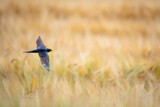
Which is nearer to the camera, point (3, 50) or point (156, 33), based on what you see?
point (3, 50)

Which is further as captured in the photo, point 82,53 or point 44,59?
point 82,53

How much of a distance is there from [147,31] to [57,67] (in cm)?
112

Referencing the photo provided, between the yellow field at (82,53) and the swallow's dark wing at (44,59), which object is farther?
the yellow field at (82,53)

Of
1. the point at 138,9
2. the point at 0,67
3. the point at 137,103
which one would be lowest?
the point at 137,103

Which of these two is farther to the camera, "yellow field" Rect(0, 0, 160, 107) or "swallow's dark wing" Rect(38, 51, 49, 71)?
"yellow field" Rect(0, 0, 160, 107)

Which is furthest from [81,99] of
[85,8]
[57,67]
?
[85,8]

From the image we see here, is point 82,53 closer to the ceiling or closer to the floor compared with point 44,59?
closer to the floor

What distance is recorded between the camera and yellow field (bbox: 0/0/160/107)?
755 mm

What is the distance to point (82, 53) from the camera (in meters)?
1.38

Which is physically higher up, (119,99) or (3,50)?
(3,50)

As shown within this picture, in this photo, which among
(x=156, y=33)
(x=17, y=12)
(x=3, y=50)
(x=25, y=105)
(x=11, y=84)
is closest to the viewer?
(x=25, y=105)

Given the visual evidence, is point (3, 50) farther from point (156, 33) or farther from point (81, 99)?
point (156, 33)

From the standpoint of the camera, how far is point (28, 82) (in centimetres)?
83

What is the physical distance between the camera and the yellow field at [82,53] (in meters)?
0.75
